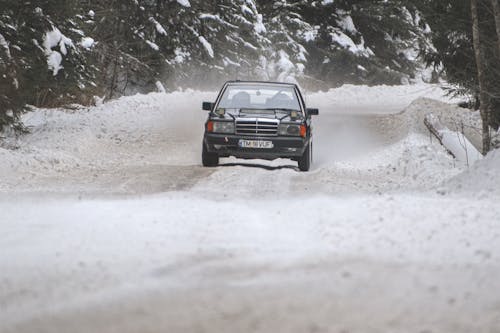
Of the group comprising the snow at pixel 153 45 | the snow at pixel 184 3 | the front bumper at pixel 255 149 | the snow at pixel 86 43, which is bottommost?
the front bumper at pixel 255 149

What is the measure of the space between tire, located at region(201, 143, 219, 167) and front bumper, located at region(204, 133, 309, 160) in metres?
0.20

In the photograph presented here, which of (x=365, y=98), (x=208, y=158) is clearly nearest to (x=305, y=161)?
(x=208, y=158)

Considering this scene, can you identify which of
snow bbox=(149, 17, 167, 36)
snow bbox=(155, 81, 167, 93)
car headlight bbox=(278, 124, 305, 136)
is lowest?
car headlight bbox=(278, 124, 305, 136)

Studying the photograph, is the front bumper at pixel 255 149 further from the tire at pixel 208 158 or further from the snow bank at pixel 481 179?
the snow bank at pixel 481 179

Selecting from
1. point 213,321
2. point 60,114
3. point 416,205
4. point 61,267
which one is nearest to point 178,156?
point 60,114

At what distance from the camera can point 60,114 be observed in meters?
22.9

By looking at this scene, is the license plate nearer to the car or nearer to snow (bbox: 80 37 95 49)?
the car

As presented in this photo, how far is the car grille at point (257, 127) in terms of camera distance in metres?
13.4

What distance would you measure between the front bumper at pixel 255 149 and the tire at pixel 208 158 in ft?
0.66

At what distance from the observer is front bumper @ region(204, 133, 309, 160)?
1338cm

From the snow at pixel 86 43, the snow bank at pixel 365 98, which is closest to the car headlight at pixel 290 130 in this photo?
the snow at pixel 86 43

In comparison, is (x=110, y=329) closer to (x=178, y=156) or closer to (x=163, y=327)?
(x=163, y=327)

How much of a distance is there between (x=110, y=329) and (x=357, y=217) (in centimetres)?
350

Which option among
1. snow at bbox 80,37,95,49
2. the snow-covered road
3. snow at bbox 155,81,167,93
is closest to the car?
the snow-covered road
